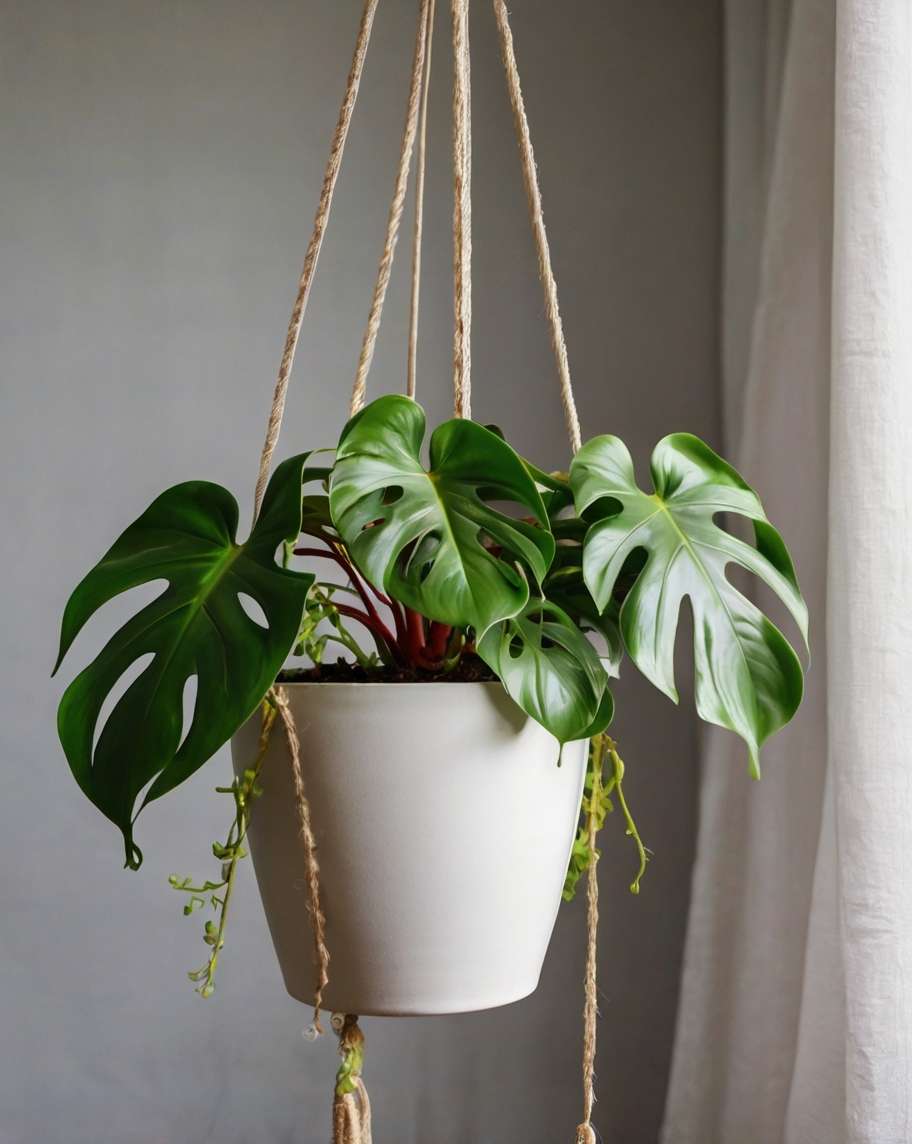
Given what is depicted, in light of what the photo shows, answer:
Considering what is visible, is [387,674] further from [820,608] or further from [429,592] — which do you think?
[820,608]

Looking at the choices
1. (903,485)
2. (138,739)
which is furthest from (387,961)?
(903,485)

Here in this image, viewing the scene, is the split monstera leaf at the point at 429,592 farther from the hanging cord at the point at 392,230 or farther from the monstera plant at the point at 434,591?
the hanging cord at the point at 392,230

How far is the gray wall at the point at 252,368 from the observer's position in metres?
1.81

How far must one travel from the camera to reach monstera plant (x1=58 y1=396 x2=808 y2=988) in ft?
2.20

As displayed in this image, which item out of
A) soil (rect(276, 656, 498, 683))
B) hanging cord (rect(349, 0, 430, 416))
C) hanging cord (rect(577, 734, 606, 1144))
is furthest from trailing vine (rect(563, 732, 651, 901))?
hanging cord (rect(349, 0, 430, 416))

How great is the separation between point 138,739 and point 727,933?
3.71 ft

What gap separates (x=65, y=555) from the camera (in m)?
1.87

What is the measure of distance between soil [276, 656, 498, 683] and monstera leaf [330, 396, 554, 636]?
0.31 feet

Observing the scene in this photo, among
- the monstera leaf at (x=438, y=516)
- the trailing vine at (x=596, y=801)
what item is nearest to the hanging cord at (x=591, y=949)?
the trailing vine at (x=596, y=801)

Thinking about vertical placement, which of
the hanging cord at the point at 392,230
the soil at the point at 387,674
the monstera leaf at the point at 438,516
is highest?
the hanging cord at the point at 392,230

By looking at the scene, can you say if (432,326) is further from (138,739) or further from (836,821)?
(138,739)

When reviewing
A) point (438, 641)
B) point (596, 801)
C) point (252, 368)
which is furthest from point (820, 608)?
point (252, 368)

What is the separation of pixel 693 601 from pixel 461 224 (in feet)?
1.13

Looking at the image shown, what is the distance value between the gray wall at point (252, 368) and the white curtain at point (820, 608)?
0.69ft
